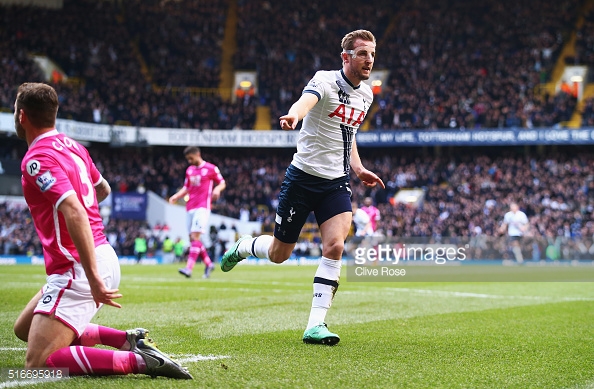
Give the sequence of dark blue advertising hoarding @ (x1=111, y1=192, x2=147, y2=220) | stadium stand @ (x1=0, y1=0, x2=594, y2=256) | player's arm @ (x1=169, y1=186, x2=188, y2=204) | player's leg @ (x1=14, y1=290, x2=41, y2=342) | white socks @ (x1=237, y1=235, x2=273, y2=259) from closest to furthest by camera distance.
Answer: player's leg @ (x1=14, y1=290, x2=41, y2=342) → white socks @ (x1=237, y1=235, x2=273, y2=259) → player's arm @ (x1=169, y1=186, x2=188, y2=204) → dark blue advertising hoarding @ (x1=111, y1=192, x2=147, y2=220) → stadium stand @ (x1=0, y1=0, x2=594, y2=256)

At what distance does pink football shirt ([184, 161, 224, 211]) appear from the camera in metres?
14.8

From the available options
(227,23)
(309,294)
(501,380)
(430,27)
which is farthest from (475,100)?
(501,380)

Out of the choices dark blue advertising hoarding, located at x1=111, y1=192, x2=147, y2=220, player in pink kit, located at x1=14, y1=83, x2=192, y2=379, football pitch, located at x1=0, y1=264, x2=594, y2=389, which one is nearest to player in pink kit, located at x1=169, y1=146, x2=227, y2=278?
football pitch, located at x1=0, y1=264, x2=594, y2=389

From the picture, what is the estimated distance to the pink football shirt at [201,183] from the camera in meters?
14.8

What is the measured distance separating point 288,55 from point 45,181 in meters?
42.3

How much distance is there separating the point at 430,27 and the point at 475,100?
22.4ft

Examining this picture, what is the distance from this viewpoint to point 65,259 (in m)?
4.03

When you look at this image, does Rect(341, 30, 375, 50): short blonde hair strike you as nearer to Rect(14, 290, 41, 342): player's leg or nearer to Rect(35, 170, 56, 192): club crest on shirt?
Rect(35, 170, 56, 192): club crest on shirt

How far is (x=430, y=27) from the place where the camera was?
4441 centimetres

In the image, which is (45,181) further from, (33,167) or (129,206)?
(129,206)

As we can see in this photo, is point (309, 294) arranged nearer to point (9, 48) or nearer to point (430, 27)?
point (9, 48)

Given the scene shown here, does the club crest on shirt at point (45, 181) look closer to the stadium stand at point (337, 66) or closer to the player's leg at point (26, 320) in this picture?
the player's leg at point (26, 320)

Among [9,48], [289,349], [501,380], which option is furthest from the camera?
[9,48]

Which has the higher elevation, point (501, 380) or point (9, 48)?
point (9, 48)
